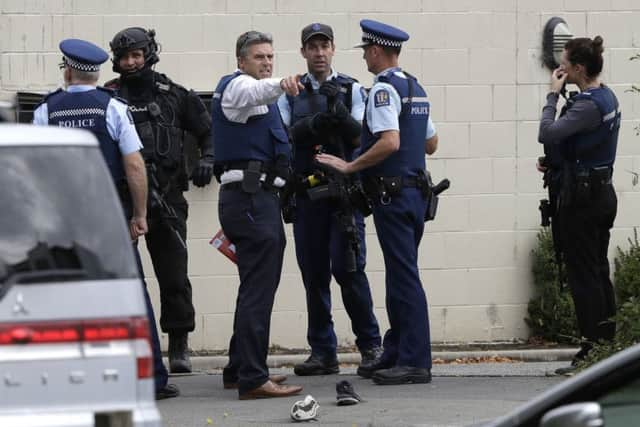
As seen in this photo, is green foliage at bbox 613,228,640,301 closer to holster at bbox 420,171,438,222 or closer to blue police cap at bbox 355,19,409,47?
holster at bbox 420,171,438,222

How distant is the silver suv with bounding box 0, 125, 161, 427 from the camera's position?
5.04 meters

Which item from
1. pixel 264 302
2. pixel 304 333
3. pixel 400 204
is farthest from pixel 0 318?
pixel 304 333

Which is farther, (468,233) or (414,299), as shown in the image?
(468,233)

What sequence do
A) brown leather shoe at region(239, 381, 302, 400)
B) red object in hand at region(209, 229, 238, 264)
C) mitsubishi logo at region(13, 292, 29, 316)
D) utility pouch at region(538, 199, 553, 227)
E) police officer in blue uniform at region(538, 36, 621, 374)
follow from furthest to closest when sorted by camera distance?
utility pouch at region(538, 199, 553, 227), police officer in blue uniform at region(538, 36, 621, 374), red object in hand at region(209, 229, 238, 264), brown leather shoe at region(239, 381, 302, 400), mitsubishi logo at region(13, 292, 29, 316)

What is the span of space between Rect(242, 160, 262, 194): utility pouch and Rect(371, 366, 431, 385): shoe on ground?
4.91 ft

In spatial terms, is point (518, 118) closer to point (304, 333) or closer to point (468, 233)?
point (468, 233)

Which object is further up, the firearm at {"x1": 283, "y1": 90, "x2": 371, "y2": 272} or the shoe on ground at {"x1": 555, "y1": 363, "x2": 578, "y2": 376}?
the firearm at {"x1": 283, "y1": 90, "x2": 371, "y2": 272}

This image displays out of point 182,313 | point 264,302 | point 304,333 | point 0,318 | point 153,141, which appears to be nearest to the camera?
point 0,318

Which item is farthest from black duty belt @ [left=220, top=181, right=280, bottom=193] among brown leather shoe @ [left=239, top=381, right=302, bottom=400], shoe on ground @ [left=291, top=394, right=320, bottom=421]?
shoe on ground @ [left=291, top=394, right=320, bottom=421]

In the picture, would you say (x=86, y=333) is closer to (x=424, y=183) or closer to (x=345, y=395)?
(x=345, y=395)

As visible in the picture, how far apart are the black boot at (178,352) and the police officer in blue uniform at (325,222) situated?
2.87 ft

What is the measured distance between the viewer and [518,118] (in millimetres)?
11961

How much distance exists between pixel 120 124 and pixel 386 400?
86.3 inches

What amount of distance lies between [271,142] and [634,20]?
4316 millimetres
